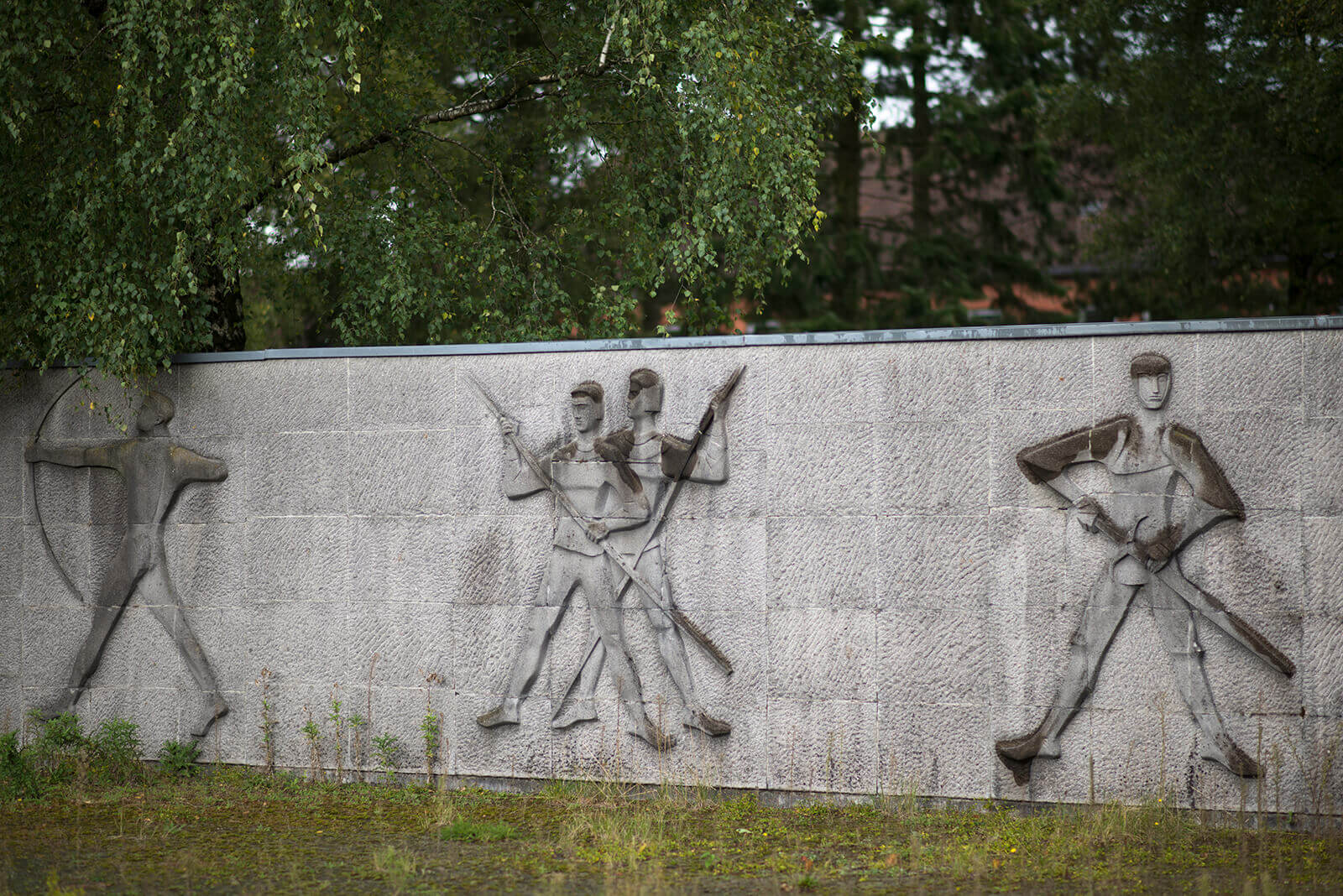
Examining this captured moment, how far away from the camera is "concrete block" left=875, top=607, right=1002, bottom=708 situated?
6.68 meters

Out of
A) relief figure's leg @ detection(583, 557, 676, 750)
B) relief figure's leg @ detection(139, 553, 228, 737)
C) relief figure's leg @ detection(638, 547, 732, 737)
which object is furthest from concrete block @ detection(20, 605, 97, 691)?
relief figure's leg @ detection(638, 547, 732, 737)

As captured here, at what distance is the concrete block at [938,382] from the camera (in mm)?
6727

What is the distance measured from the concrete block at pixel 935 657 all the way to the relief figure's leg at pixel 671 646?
0.92 meters

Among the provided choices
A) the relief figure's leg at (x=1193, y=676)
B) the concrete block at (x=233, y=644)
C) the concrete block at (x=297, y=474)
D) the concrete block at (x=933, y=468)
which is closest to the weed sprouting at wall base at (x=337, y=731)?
the concrete block at (x=233, y=644)

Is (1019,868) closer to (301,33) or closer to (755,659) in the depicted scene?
(755,659)

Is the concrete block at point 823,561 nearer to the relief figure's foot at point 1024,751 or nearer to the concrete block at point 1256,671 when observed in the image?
the relief figure's foot at point 1024,751

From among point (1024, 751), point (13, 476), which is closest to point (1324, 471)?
point (1024, 751)

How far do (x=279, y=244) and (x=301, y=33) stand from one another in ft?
9.72

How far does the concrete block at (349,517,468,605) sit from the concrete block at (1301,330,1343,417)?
4.36 m

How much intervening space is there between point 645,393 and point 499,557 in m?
1.22

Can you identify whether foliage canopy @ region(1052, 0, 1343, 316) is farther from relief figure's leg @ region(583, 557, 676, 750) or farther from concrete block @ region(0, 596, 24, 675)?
concrete block @ region(0, 596, 24, 675)

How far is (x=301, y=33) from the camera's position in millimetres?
7637

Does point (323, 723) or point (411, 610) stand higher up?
point (411, 610)

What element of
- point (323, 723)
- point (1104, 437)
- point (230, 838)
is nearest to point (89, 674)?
point (323, 723)
